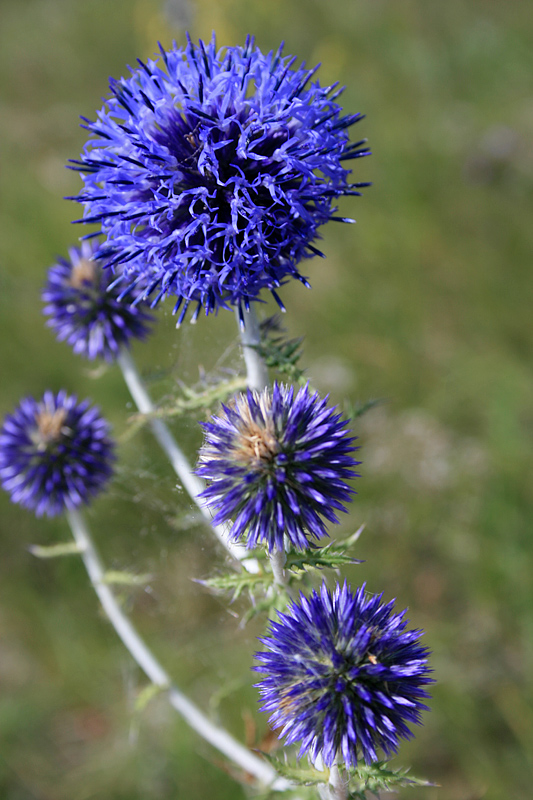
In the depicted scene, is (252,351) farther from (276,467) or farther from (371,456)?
(371,456)

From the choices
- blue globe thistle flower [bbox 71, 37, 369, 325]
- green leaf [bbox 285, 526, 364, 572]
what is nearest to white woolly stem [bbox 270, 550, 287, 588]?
green leaf [bbox 285, 526, 364, 572]

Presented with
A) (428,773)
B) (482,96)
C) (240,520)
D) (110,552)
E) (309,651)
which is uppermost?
(482,96)

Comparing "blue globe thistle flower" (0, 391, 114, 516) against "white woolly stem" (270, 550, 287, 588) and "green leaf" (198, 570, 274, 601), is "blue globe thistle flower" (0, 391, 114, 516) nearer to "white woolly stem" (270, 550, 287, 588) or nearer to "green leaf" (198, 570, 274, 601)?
"green leaf" (198, 570, 274, 601)

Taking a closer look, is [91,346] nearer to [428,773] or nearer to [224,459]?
Result: [224,459]

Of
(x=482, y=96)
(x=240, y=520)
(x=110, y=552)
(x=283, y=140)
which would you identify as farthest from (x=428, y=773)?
(x=482, y=96)

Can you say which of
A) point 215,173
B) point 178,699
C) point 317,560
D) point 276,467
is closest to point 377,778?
point 317,560

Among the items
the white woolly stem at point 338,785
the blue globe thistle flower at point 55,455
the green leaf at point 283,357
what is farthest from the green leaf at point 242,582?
the blue globe thistle flower at point 55,455
